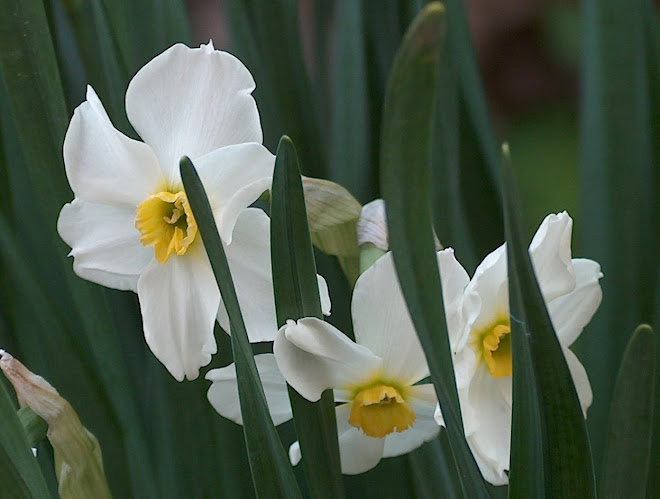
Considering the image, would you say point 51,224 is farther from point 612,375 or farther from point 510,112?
point 510,112

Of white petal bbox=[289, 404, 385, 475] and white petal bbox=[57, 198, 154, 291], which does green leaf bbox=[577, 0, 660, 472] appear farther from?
white petal bbox=[57, 198, 154, 291]

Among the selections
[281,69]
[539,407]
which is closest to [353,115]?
[281,69]

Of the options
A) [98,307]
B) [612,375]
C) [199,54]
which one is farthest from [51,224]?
[612,375]

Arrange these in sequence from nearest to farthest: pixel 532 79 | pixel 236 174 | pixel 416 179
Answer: pixel 416 179 < pixel 236 174 < pixel 532 79

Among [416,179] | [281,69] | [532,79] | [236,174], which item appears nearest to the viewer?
[416,179]

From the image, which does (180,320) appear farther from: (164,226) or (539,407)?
(539,407)

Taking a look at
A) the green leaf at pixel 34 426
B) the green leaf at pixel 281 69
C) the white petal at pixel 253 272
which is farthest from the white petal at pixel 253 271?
the green leaf at pixel 281 69
